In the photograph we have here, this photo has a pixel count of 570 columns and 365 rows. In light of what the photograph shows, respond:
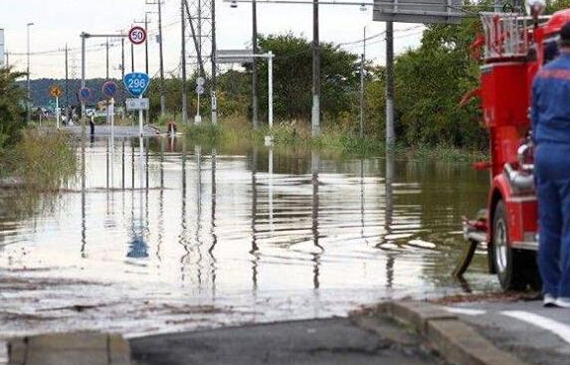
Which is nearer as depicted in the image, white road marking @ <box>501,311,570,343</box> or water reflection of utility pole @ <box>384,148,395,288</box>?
white road marking @ <box>501,311,570,343</box>

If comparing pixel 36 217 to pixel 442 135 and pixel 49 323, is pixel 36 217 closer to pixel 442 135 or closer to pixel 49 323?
pixel 49 323

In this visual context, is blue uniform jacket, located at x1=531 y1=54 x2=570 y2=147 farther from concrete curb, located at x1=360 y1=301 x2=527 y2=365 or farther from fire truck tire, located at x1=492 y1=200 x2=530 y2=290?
fire truck tire, located at x1=492 y1=200 x2=530 y2=290

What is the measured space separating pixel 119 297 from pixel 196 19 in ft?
270

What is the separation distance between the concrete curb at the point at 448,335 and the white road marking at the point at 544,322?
50 centimetres

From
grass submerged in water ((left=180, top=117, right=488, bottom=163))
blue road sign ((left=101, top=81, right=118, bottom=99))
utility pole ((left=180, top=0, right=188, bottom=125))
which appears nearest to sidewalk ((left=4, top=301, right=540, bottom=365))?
blue road sign ((left=101, top=81, right=118, bottom=99))

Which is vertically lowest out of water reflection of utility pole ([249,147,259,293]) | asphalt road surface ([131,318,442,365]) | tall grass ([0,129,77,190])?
water reflection of utility pole ([249,147,259,293])

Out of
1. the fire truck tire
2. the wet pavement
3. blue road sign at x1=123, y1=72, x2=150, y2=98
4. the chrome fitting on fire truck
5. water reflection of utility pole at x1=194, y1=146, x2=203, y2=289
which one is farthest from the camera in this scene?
blue road sign at x1=123, y1=72, x2=150, y2=98

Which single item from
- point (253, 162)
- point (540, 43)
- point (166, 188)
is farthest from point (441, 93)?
point (540, 43)

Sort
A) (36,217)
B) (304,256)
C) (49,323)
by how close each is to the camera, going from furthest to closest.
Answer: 1. (36,217)
2. (304,256)
3. (49,323)

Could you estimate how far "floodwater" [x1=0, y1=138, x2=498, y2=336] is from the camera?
39.4 feet

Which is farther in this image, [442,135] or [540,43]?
[442,135]

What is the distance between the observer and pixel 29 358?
864 cm

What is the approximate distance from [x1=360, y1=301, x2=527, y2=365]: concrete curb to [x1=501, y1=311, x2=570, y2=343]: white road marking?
50cm

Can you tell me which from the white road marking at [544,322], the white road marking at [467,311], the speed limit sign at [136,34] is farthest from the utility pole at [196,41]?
the white road marking at [544,322]
